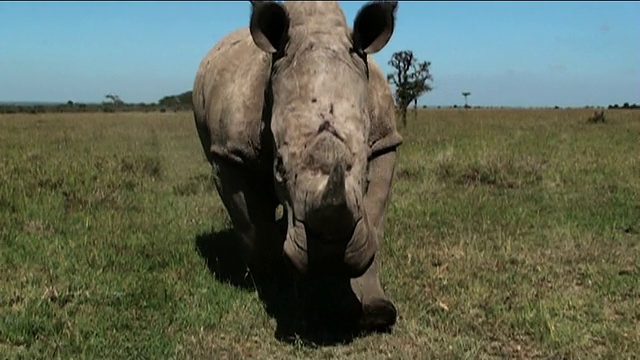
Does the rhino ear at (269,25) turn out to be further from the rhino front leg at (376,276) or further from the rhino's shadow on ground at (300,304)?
the rhino's shadow on ground at (300,304)

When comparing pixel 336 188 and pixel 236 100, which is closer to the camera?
pixel 336 188

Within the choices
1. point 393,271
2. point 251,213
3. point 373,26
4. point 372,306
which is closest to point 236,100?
point 251,213

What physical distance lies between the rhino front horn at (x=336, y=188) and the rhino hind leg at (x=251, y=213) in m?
1.78

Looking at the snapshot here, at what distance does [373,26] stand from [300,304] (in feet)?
6.63

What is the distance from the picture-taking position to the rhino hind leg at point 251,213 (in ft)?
17.8

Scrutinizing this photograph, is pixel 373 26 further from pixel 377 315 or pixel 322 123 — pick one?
pixel 377 315

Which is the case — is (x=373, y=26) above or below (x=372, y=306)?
above

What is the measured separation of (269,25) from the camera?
447 cm

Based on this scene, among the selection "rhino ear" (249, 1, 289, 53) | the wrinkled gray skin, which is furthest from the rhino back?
"rhino ear" (249, 1, 289, 53)

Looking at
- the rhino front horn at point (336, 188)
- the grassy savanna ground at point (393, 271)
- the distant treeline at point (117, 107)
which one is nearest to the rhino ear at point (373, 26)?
the rhino front horn at point (336, 188)

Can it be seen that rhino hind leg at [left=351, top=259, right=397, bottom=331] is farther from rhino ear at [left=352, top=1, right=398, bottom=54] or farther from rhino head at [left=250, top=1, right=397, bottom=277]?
rhino ear at [left=352, top=1, right=398, bottom=54]

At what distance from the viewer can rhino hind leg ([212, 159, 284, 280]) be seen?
213 inches

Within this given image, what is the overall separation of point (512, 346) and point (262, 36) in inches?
91.6

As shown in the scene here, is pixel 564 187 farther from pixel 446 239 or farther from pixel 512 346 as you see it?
pixel 512 346
